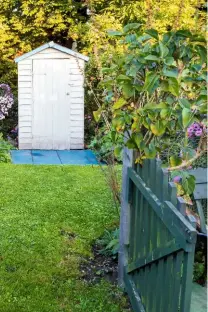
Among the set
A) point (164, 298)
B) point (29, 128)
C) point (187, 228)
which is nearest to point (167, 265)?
point (164, 298)

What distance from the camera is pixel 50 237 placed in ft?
13.2

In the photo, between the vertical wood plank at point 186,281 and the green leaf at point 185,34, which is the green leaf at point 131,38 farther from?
the vertical wood plank at point 186,281

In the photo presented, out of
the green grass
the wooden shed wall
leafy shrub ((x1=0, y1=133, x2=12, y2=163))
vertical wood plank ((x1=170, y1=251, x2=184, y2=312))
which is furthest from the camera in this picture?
the wooden shed wall

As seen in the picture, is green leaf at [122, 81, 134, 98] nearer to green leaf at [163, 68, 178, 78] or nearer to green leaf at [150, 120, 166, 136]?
green leaf at [150, 120, 166, 136]

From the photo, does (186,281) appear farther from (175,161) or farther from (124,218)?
(124,218)

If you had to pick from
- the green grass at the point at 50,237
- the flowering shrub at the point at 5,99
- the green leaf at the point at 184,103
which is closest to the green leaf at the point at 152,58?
the green leaf at the point at 184,103

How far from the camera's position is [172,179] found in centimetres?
299

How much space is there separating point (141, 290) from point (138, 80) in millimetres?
1304

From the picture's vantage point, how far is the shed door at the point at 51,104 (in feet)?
27.2

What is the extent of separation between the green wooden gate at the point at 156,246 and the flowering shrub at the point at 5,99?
19.1 feet

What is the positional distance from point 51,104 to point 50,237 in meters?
4.68

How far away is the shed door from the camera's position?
27.2 ft

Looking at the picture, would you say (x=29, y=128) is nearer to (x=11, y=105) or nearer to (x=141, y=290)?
(x=11, y=105)

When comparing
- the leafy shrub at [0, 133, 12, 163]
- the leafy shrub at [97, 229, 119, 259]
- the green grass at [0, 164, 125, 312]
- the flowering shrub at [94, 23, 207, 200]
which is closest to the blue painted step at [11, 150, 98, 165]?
the leafy shrub at [0, 133, 12, 163]
